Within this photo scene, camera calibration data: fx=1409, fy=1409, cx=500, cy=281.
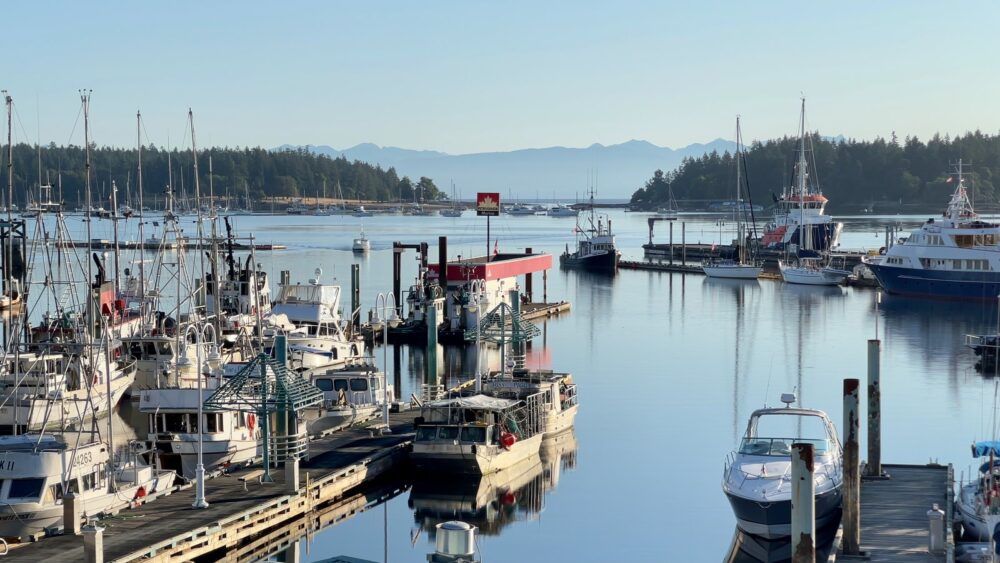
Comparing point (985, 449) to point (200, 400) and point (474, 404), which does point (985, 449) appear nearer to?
point (474, 404)

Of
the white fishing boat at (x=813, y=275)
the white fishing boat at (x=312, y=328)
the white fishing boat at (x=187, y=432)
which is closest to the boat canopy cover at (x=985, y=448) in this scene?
the white fishing boat at (x=187, y=432)

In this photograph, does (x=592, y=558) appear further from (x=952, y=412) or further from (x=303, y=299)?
(x=303, y=299)

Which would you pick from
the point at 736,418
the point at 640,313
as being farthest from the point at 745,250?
the point at 736,418

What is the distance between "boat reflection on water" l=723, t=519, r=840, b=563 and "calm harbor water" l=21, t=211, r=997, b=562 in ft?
2.37

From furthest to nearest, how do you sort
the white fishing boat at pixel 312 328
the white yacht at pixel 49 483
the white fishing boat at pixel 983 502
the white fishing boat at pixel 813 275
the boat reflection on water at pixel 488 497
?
the white fishing boat at pixel 813 275
the white fishing boat at pixel 312 328
the boat reflection on water at pixel 488 497
the white fishing boat at pixel 983 502
the white yacht at pixel 49 483

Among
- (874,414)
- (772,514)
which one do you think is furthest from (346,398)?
(772,514)

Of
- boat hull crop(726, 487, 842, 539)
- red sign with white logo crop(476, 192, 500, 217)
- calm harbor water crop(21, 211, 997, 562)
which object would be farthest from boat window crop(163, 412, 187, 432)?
red sign with white logo crop(476, 192, 500, 217)

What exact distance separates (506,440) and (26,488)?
Answer: 12.4 meters

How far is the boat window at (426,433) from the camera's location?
3419 cm

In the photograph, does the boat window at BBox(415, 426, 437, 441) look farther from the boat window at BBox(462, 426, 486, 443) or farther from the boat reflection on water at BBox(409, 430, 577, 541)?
the boat reflection on water at BBox(409, 430, 577, 541)

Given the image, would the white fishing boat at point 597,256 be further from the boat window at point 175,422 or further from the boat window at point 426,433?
the boat window at point 175,422

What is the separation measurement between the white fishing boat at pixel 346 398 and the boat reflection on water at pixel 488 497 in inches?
192

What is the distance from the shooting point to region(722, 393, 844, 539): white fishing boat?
27.0 meters

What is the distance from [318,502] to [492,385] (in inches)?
357
